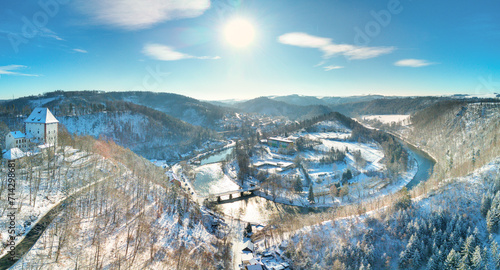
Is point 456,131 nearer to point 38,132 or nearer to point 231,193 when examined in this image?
point 231,193

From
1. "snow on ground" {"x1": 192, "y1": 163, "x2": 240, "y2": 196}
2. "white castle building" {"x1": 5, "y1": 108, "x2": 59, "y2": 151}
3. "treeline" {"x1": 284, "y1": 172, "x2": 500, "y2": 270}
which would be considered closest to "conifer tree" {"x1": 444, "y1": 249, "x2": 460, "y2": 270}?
"treeline" {"x1": 284, "y1": 172, "x2": 500, "y2": 270}

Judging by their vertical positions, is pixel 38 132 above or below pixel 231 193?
above

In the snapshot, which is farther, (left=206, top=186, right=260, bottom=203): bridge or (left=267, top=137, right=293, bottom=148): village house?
(left=267, top=137, right=293, bottom=148): village house

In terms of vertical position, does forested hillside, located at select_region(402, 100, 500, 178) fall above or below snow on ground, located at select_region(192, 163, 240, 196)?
above

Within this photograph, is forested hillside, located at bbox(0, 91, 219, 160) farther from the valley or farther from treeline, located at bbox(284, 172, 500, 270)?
treeline, located at bbox(284, 172, 500, 270)

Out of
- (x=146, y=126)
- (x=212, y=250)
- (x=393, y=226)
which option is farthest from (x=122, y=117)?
(x=393, y=226)

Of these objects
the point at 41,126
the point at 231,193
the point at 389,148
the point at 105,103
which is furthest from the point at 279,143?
the point at 105,103

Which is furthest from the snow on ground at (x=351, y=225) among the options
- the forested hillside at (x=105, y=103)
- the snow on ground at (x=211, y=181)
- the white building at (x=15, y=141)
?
the forested hillside at (x=105, y=103)

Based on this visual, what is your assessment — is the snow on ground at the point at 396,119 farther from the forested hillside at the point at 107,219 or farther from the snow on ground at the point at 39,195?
the snow on ground at the point at 39,195

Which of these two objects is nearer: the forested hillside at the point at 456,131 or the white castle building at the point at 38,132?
the white castle building at the point at 38,132
